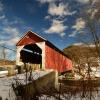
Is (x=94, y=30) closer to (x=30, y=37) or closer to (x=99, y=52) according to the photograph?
(x=99, y=52)

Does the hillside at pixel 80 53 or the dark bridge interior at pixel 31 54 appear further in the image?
the dark bridge interior at pixel 31 54

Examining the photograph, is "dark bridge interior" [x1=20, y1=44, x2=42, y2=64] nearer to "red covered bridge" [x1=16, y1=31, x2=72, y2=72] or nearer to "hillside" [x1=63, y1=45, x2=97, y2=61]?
"red covered bridge" [x1=16, y1=31, x2=72, y2=72]

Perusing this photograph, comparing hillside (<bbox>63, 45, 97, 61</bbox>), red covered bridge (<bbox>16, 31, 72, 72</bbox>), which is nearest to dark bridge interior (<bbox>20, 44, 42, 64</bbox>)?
red covered bridge (<bbox>16, 31, 72, 72</bbox>)

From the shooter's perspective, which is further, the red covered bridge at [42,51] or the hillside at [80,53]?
the red covered bridge at [42,51]

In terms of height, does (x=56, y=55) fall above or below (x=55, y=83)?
above

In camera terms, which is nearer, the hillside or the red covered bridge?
the hillside

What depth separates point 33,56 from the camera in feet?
89.6

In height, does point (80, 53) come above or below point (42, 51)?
below

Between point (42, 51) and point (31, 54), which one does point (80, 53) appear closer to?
point (42, 51)

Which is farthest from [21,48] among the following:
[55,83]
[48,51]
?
[55,83]

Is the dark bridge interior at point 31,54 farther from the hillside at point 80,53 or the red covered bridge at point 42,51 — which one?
the hillside at point 80,53

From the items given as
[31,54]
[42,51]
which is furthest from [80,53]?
[31,54]

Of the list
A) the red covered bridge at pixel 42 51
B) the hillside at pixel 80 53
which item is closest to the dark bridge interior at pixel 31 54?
the red covered bridge at pixel 42 51

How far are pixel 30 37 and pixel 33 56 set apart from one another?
4655mm
